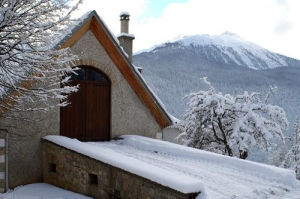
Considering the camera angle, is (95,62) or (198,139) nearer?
(95,62)

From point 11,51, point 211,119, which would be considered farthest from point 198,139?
point 11,51

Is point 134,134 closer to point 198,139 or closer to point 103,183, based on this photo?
point 103,183

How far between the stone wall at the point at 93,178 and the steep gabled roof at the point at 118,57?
10.3 ft

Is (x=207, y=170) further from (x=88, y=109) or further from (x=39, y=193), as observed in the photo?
(x=88, y=109)

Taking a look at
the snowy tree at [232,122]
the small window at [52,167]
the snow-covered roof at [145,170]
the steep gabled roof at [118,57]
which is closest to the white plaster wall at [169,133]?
the snowy tree at [232,122]

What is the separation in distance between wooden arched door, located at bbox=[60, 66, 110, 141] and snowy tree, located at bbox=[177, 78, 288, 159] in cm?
770

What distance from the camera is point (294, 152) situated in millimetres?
25688

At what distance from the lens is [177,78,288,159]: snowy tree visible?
1678cm

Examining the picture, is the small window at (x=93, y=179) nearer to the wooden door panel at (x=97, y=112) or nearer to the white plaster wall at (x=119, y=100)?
the wooden door panel at (x=97, y=112)

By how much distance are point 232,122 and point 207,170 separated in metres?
11.1

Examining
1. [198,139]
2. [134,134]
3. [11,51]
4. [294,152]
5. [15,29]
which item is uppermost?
[15,29]

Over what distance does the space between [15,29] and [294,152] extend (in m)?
24.7

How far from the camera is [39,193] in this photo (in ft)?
26.1

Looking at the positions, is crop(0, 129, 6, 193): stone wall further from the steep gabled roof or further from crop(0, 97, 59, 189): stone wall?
the steep gabled roof
